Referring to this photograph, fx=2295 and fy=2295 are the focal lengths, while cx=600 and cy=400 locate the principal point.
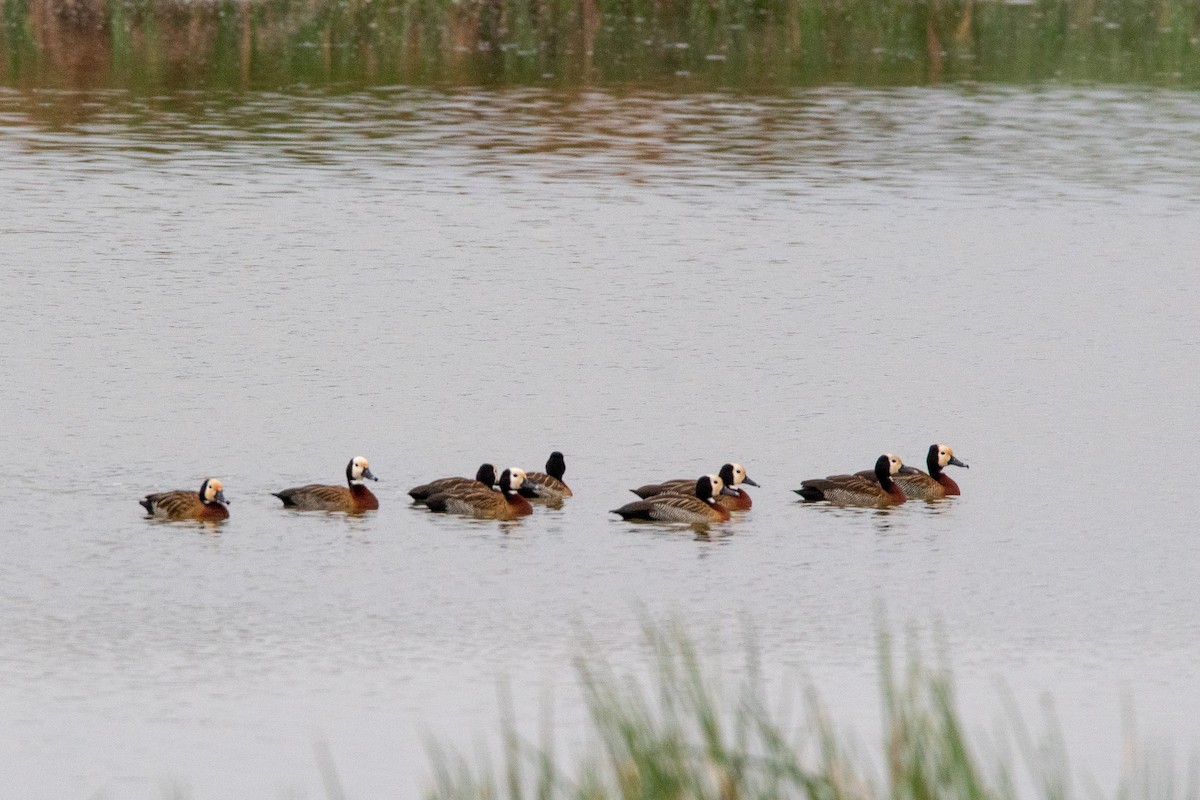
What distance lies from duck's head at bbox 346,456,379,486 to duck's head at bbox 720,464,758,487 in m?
2.55

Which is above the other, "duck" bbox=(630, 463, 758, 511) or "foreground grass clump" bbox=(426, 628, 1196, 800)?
"foreground grass clump" bbox=(426, 628, 1196, 800)

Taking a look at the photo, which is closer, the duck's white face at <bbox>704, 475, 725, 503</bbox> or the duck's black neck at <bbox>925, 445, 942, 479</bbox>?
the duck's white face at <bbox>704, 475, 725, 503</bbox>

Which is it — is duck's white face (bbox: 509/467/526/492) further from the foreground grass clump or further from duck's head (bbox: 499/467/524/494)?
the foreground grass clump

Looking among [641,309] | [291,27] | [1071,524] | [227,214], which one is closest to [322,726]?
[1071,524]

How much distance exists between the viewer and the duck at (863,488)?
54.2ft

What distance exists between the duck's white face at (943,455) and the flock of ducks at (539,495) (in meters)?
0.33

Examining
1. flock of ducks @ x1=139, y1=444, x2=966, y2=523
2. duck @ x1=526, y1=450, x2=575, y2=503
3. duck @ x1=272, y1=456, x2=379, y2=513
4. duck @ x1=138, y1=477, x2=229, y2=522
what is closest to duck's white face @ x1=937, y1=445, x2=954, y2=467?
flock of ducks @ x1=139, y1=444, x2=966, y2=523

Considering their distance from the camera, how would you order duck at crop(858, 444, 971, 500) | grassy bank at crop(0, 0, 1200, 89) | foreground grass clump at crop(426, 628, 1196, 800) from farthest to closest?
grassy bank at crop(0, 0, 1200, 89) < duck at crop(858, 444, 971, 500) < foreground grass clump at crop(426, 628, 1196, 800)

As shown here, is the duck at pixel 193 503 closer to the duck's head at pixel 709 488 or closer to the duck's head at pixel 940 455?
the duck's head at pixel 709 488

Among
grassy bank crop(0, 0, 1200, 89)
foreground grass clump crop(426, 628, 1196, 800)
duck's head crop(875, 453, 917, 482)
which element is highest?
foreground grass clump crop(426, 628, 1196, 800)

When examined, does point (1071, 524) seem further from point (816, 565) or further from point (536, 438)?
point (536, 438)

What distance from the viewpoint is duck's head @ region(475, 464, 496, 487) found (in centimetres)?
1673

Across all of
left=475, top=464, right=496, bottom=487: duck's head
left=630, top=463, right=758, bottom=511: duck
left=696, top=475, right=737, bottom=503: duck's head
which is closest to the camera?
left=696, top=475, right=737, bottom=503: duck's head

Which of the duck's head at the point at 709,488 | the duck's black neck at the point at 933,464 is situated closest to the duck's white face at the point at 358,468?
the duck's head at the point at 709,488
